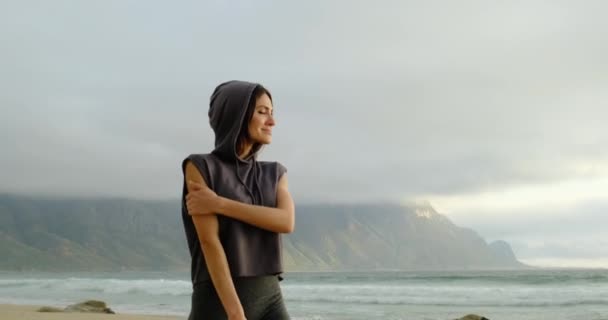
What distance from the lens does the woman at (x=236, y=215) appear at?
89.5 inches

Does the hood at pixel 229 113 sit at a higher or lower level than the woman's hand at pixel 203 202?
higher

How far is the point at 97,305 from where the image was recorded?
17.9 meters

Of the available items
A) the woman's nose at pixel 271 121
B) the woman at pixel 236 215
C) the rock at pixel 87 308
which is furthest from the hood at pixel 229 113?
the rock at pixel 87 308

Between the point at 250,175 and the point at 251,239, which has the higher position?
the point at 250,175

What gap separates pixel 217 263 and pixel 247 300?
0.19 meters

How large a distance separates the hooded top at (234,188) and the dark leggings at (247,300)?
0.03 meters

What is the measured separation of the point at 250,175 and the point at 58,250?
180 meters

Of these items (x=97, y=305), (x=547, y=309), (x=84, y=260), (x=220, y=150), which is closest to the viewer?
(x=220, y=150)

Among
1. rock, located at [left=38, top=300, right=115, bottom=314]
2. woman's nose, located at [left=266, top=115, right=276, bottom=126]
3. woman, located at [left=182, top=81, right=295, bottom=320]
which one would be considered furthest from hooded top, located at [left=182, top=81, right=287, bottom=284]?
rock, located at [left=38, top=300, right=115, bottom=314]

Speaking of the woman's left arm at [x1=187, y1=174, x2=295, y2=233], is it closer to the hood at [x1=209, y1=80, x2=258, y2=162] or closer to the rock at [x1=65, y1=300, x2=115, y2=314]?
the hood at [x1=209, y1=80, x2=258, y2=162]

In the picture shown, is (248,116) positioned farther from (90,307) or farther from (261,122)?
Answer: (90,307)

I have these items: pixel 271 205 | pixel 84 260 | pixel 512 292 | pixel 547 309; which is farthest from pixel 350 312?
pixel 84 260

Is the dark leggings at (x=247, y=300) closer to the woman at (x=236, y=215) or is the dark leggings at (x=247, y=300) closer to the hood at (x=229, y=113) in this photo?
the woman at (x=236, y=215)

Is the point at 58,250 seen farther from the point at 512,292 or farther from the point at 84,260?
the point at 512,292
